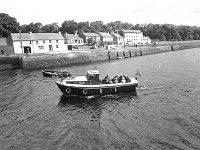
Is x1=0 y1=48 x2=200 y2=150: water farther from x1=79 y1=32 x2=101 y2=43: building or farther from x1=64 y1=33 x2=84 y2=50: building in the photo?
x1=79 y1=32 x2=101 y2=43: building

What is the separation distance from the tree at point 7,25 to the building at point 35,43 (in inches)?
853

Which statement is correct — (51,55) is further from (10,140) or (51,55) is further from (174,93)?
(10,140)

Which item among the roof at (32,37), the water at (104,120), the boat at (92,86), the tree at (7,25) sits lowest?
the water at (104,120)

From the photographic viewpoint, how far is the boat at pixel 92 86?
26641mm

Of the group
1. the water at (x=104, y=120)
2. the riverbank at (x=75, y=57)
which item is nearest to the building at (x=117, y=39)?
the riverbank at (x=75, y=57)

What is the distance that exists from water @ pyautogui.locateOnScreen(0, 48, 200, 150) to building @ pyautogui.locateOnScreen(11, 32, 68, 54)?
40836 mm

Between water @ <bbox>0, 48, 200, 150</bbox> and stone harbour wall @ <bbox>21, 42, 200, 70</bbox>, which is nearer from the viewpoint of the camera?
water @ <bbox>0, 48, 200, 150</bbox>

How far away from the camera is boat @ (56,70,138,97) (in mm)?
26641

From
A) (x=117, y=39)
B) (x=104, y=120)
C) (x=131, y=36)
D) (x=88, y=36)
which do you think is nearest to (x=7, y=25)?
(x=88, y=36)

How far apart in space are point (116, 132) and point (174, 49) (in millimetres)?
104998

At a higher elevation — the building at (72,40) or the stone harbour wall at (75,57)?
the building at (72,40)

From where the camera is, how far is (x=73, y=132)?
1811 centimetres

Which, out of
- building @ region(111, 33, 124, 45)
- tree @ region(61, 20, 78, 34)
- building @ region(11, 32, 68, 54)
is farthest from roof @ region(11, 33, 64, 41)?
building @ region(111, 33, 124, 45)

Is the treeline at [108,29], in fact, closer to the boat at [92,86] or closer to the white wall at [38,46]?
the white wall at [38,46]
